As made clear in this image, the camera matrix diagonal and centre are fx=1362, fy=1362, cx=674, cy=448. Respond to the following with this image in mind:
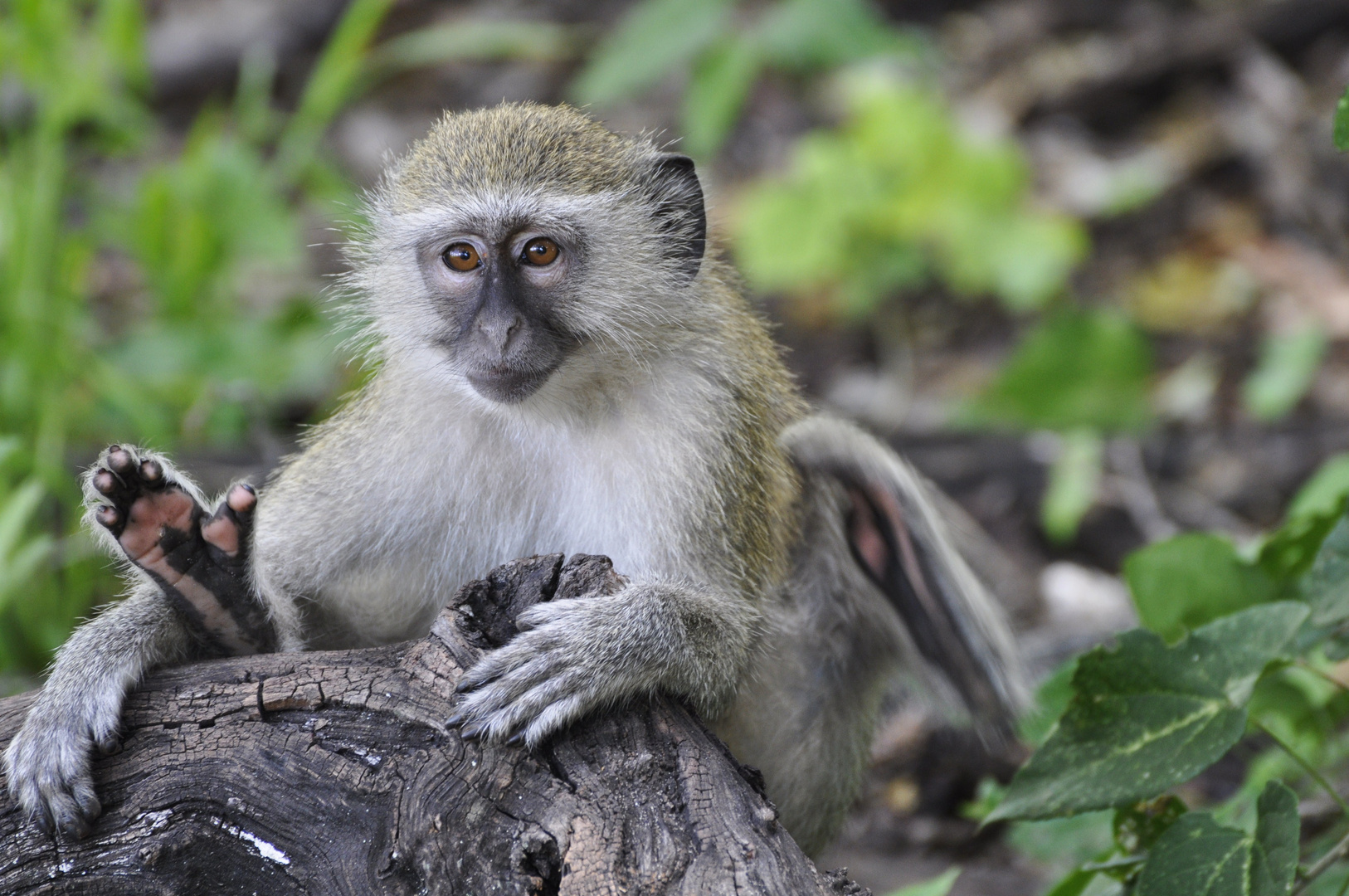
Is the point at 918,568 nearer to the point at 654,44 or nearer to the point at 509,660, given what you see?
the point at 509,660

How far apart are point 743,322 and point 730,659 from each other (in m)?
1.17

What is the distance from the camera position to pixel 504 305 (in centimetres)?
373

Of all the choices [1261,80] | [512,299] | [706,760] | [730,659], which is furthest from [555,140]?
[1261,80]

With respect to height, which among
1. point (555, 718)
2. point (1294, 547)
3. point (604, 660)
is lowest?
point (1294, 547)

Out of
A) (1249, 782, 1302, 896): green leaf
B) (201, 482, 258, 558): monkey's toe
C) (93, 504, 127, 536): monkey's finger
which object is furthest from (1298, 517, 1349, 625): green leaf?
(93, 504, 127, 536): monkey's finger

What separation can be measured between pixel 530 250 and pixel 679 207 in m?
0.61

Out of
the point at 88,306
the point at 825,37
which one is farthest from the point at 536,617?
the point at 88,306

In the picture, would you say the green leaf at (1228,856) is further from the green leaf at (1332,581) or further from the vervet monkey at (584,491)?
the vervet monkey at (584,491)

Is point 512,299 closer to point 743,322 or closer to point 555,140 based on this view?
point 555,140

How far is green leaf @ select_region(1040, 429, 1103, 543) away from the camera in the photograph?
6281 mm

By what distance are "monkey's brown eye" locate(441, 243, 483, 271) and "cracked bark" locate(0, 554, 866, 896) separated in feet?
3.61

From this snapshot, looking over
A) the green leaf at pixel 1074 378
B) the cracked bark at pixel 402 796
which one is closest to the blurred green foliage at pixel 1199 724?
the cracked bark at pixel 402 796

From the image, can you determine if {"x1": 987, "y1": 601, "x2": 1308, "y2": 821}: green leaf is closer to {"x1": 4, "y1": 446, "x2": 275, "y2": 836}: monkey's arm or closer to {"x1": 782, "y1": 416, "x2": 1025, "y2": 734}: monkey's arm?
{"x1": 782, "y1": 416, "x2": 1025, "y2": 734}: monkey's arm

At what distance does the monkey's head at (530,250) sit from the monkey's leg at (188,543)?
780mm
